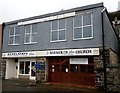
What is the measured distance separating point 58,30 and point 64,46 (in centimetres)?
186

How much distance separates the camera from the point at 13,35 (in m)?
22.4

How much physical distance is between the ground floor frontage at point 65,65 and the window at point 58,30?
1291 millimetres

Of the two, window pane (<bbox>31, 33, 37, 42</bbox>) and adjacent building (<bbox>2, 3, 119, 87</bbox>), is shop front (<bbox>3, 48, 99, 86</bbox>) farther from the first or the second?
window pane (<bbox>31, 33, 37, 42</bbox>)

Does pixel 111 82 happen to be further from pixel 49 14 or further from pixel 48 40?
pixel 49 14

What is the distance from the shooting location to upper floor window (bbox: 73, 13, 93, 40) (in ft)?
53.7

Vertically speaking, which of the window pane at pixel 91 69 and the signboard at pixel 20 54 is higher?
the signboard at pixel 20 54

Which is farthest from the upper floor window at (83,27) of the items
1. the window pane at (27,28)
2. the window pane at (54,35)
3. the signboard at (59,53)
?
the window pane at (27,28)

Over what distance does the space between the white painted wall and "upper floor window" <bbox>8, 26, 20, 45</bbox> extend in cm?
225

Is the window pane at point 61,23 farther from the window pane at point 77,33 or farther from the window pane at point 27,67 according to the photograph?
the window pane at point 27,67

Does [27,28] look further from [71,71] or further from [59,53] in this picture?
[71,71]

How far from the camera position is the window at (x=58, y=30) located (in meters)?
18.1

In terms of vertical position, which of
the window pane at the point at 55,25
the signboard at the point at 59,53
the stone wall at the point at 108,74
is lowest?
the stone wall at the point at 108,74

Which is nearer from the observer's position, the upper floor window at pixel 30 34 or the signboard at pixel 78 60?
the signboard at pixel 78 60

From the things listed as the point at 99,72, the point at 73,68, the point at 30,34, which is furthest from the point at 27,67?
the point at 99,72
